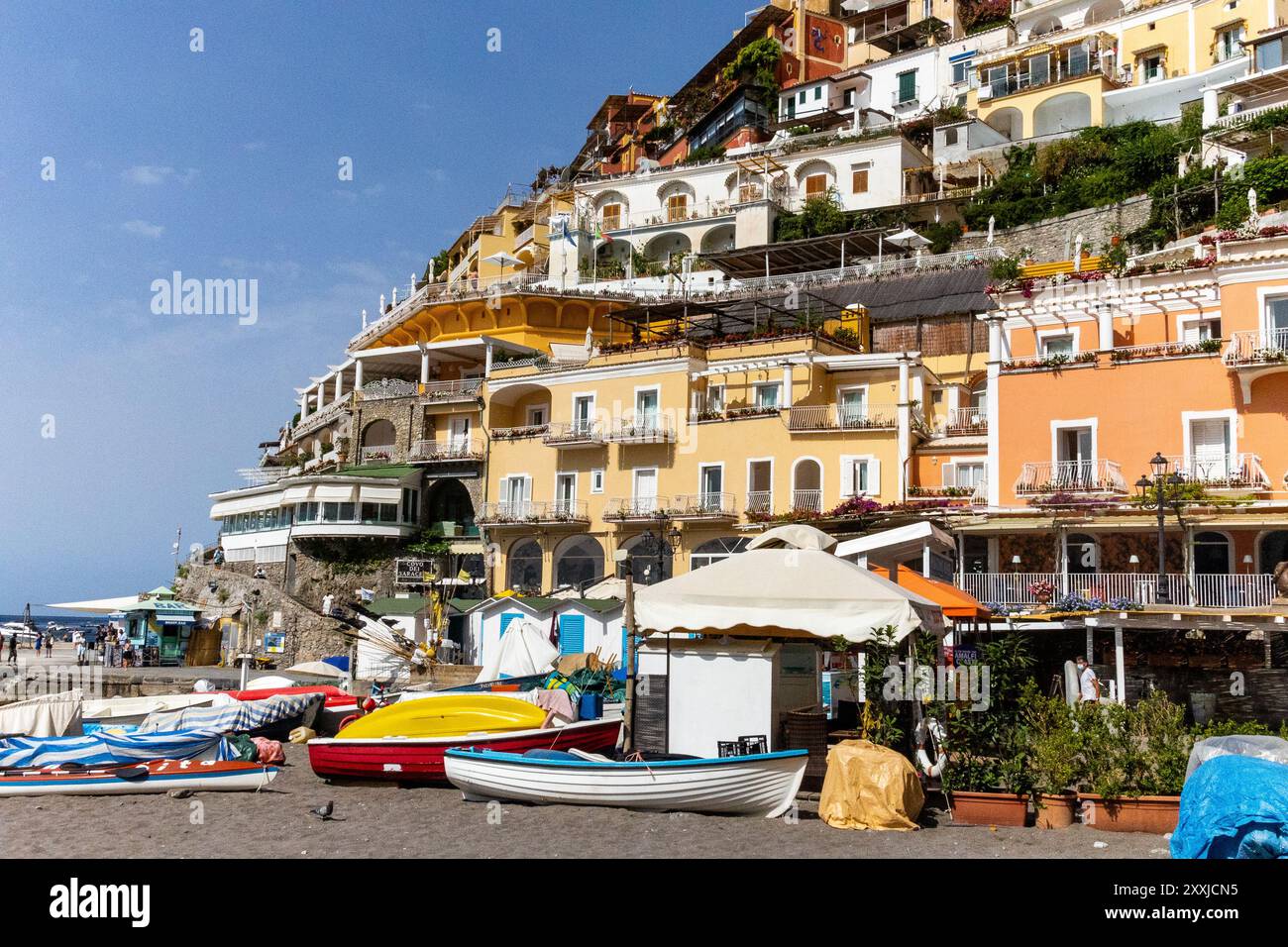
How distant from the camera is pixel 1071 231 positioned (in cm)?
4416

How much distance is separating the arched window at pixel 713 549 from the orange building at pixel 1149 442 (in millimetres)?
8324

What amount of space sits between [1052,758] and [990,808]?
86 cm

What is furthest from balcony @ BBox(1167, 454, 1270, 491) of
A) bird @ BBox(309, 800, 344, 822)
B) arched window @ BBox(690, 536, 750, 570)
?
bird @ BBox(309, 800, 344, 822)

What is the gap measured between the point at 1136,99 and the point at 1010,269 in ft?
64.4

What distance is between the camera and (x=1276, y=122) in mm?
40844

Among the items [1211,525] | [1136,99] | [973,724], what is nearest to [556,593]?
[1211,525]

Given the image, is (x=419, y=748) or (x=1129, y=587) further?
(x=1129, y=587)

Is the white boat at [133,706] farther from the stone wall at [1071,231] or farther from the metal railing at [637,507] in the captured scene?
the stone wall at [1071,231]

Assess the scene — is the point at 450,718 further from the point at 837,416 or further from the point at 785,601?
the point at 837,416

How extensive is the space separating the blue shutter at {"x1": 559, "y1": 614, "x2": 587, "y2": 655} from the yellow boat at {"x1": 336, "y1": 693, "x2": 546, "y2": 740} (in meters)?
15.8

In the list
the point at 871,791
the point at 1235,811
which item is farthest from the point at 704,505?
the point at 1235,811

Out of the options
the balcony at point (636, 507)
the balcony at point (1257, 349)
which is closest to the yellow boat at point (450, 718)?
the balcony at point (1257, 349)

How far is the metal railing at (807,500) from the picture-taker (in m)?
33.8
